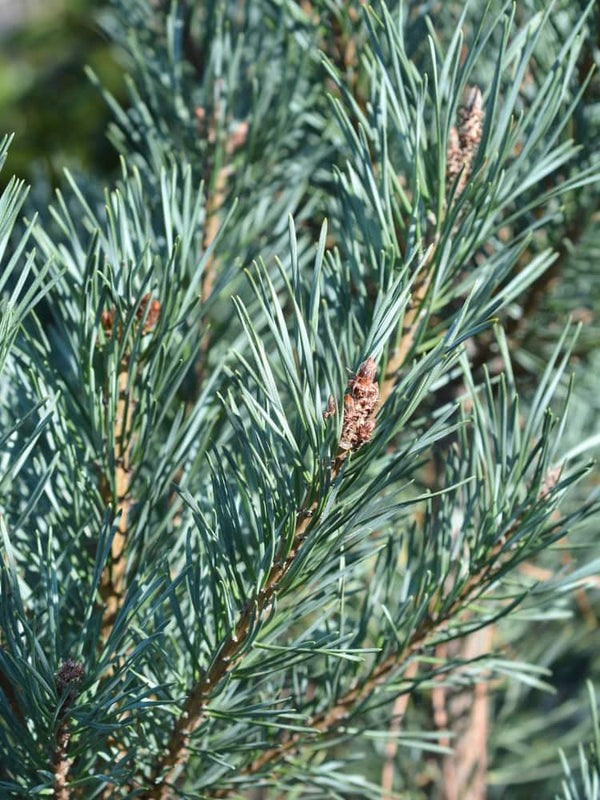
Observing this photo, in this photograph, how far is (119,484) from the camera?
30cm

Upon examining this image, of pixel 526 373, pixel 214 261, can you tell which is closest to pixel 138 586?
pixel 214 261

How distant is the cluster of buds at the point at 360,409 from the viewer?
0.23m

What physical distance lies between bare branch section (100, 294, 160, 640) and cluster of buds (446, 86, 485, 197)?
110 millimetres

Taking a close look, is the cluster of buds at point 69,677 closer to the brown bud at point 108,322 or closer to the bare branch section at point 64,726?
the bare branch section at point 64,726

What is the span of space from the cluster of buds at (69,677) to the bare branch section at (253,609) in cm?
3

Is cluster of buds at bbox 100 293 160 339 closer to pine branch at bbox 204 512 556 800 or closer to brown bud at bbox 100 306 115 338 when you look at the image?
brown bud at bbox 100 306 115 338

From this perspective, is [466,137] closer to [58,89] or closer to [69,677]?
[69,677]

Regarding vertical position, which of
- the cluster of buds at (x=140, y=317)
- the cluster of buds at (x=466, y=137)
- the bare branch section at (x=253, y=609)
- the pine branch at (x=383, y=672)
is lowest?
the pine branch at (x=383, y=672)

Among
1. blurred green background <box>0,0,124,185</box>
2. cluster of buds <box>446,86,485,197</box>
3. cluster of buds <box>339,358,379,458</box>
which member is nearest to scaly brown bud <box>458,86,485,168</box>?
cluster of buds <box>446,86,485,197</box>

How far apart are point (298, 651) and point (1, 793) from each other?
0.34ft

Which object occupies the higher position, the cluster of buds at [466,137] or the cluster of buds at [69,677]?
the cluster of buds at [466,137]

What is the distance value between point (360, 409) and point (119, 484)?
0.11 meters

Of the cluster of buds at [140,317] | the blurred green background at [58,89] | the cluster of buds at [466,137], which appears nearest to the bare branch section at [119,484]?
the cluster of buds at [140,317]

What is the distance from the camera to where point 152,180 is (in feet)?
1.33
